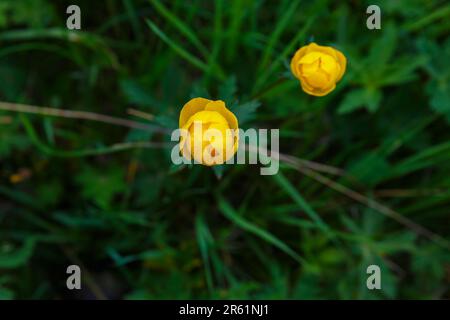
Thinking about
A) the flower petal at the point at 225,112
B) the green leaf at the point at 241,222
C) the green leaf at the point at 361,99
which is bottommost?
the green leaf at the point at 241,222

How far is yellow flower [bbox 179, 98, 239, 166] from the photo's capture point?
94 centimetres

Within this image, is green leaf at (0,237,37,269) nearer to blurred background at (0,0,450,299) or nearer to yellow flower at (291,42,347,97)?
blurred background at (0,0,450,299)

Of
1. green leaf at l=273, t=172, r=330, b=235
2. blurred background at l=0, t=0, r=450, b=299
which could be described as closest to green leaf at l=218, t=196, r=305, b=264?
blurred background at l=0, t=0, r=450, b=299

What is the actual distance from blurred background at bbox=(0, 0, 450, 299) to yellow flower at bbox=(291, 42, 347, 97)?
1.47 ft

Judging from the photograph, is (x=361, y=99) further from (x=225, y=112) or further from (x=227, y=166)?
(x=225, y=112)

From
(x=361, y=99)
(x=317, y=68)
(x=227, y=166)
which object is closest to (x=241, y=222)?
(x=227, y=166)

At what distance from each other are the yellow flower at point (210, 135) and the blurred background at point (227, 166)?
20.1 inches

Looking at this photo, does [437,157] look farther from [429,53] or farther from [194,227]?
[194,227]

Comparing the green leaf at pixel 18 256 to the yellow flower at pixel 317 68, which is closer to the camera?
the yellow flower at pixel 317 68

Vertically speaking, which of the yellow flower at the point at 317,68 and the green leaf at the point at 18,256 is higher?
the yellow flower at the point at 317,68

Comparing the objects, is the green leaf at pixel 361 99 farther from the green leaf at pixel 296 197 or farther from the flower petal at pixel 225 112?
the flower petal at pixel 225 112

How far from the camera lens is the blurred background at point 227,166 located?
1.54 meters

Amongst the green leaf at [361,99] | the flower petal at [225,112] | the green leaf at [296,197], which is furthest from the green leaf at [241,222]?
the flower petal at [225,112]

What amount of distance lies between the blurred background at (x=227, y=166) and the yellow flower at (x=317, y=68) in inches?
17.6
